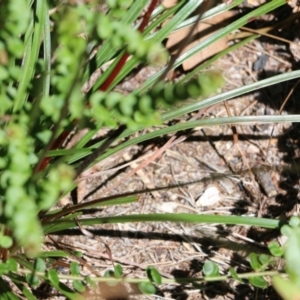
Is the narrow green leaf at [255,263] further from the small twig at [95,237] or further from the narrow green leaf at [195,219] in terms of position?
the small twig at [95,237]

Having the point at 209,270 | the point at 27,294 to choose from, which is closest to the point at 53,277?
the point at 27,294

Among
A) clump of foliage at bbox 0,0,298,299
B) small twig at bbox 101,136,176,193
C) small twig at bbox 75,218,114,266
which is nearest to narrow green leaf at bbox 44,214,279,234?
clump of foliage at bbox 0,0,298,299

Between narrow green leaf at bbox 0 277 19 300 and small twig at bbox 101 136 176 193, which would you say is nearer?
narrow green leaf at bbox 0 277 19 300

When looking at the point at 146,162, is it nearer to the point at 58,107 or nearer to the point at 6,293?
the point at 6,293

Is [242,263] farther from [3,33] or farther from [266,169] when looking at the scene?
[3,33]

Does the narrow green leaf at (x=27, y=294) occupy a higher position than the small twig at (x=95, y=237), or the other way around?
the small twig at (x=95, y=237)

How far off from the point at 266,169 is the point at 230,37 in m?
0.41

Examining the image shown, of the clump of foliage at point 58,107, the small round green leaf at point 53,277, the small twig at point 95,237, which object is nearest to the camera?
Result: the clump of foliage at point 58,107

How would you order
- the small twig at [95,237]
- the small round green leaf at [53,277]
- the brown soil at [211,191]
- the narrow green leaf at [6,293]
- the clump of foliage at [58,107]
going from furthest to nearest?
the brown soil at [211,191]
the small twig at [95,237]
the narrow green leaf at [6,293]
the small round green leaf at [53,277]
the clump of foliage at [58,107]

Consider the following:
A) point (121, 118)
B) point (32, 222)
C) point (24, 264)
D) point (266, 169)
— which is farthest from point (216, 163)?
point (32, 222)

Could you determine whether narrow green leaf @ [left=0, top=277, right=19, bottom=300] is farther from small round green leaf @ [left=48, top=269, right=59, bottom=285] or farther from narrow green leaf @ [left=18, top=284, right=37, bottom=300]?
small round green leaf @ [left=48, top=269, right=59, bottom=285]

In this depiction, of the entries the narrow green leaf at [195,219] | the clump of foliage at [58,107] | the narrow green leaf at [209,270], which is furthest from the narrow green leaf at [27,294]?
the narrow green leaf at [209,270]

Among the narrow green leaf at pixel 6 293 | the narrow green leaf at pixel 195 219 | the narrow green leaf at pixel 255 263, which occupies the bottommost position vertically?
the narrow green leaf at pixel 6 293

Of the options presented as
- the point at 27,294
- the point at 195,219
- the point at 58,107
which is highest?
the point at 58,107
